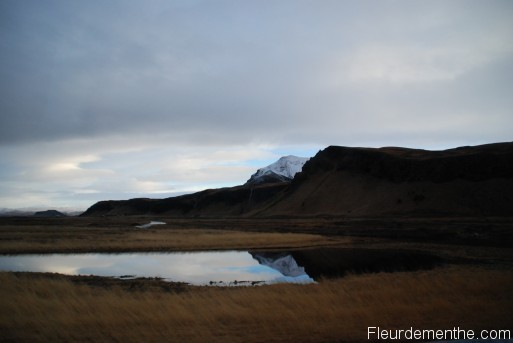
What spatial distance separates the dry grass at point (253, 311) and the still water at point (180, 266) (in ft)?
19.1

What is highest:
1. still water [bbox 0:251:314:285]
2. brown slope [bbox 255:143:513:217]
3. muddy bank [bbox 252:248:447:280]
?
brown slope [bbox 255:143:513:217]

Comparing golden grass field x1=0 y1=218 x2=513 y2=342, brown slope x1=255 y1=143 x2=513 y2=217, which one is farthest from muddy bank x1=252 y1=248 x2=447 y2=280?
brown slope x1=255 y1=143 x2=513 y2=217

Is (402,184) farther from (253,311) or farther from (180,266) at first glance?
(253,311)

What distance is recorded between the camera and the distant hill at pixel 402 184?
8844 cm

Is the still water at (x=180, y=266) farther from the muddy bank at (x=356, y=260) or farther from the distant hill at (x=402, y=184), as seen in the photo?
the distant hill at (x=402, y=184)

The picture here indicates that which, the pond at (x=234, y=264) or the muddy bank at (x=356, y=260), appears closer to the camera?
the pond at (x=234, y=264)

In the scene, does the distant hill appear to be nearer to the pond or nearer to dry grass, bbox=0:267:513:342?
the pond

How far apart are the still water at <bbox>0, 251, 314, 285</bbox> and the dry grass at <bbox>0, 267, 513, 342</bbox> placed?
582cm

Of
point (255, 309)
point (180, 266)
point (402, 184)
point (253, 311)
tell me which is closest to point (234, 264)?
point (180, 266)

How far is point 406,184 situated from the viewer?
102688mm

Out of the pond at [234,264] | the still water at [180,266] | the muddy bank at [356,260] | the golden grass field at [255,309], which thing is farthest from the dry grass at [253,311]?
the muddy bank at [356,260]

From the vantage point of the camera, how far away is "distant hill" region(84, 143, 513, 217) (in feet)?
290

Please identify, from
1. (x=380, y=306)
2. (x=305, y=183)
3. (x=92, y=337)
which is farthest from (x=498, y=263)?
(x=305, y=183)

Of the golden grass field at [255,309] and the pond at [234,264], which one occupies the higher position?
the golden grass field at [255,309]
